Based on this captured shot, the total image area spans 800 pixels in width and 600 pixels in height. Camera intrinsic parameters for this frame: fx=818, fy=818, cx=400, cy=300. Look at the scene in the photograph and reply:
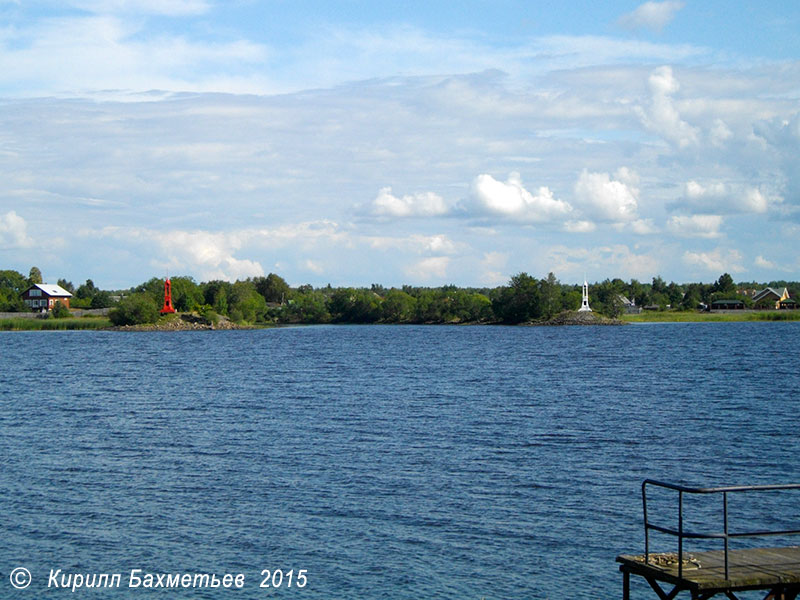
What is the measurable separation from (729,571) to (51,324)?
169494mm

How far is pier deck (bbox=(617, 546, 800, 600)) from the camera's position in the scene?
1194cm

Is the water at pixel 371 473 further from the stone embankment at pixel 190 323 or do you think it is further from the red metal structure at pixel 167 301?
the red metal structure at pixel 167 301

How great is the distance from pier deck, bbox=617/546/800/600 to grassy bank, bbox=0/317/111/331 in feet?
549

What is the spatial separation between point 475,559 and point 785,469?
14.0 meters

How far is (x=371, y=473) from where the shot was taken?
26.2 meters

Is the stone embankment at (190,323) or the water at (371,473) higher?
the stone embankment at (190,323)

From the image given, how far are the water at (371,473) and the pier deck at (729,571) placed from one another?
3.56m

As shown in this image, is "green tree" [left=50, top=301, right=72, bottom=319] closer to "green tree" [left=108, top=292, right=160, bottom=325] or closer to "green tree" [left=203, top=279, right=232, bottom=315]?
"green tree" [left=108, top=292, right=160, bottom=325]

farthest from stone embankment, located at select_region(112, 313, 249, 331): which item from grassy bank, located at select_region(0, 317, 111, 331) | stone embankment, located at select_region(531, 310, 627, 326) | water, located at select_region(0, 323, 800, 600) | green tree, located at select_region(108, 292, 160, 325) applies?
water, located at select_region(0, 323, 800, 600)

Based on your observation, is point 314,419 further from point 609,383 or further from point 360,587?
point 609,383

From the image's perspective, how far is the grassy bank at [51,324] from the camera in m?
162

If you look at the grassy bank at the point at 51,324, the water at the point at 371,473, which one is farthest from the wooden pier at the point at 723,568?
the grassy bank at the point at 51,324

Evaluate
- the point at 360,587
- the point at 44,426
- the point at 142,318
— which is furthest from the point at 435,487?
the point at 142,318

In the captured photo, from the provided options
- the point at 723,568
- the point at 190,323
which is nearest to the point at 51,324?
the point at 190,323
